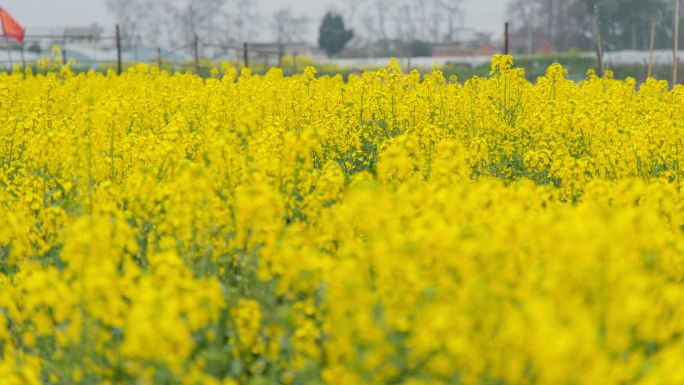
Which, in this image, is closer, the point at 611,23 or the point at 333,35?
the point at 611,23

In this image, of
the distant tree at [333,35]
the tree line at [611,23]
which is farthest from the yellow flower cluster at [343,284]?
the distant tree at [333,35]

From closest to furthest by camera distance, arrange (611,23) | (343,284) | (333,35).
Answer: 1. (343,284)
2. (611,23)
3. (333,35)

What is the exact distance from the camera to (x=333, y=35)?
74.4 metres

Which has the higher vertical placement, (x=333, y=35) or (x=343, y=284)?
(x=333, y=35)

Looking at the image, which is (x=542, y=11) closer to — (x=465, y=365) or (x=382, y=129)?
(x=382, y=129)

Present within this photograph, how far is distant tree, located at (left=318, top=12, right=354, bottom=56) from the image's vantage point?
7438cm

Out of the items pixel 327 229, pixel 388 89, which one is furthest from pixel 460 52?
pixel 327 229

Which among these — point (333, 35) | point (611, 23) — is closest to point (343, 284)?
point (611, 23)

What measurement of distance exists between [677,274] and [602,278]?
1.52m

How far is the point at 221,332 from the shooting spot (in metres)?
4.32

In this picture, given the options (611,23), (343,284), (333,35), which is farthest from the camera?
(333,35)

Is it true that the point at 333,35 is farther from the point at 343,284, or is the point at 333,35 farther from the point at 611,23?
the point at 343,284

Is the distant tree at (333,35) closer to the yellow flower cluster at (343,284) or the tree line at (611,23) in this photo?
the tree line at (611,23)

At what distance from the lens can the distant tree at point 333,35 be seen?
7438cm
